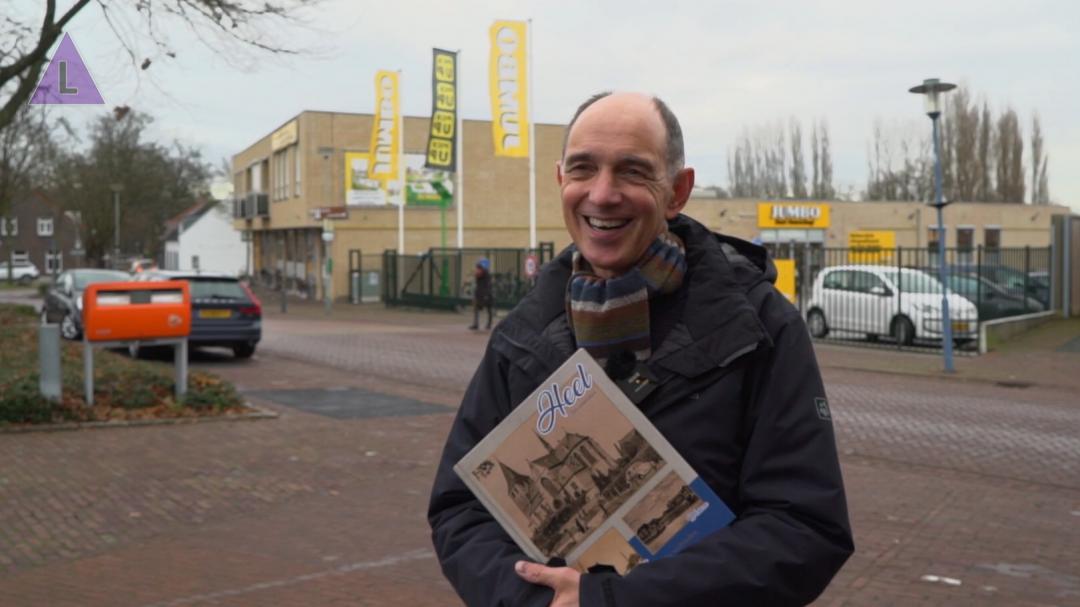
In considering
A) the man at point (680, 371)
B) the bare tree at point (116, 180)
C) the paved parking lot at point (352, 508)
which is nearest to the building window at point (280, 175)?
the bare tree at point (116, 180)

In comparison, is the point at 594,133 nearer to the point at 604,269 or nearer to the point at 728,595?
the point at 604,269

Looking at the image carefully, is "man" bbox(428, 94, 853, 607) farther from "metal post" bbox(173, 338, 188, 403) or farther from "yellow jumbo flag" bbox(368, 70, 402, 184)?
"yellow jumbo flag" bbox(368, 70, 402, 184)

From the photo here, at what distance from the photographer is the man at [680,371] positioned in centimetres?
187

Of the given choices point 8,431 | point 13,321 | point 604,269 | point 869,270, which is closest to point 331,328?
point 13,321

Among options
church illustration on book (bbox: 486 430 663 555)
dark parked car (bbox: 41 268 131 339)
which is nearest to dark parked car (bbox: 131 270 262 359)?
dark parked car (bbox: 41 268 131 339)

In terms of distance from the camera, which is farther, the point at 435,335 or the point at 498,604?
the point at 435,335

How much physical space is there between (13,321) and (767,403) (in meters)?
22.7

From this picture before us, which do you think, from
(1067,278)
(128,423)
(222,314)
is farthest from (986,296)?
(128,423)

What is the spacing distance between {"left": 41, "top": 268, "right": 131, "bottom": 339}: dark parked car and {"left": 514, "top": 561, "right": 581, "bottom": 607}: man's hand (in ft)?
69.8

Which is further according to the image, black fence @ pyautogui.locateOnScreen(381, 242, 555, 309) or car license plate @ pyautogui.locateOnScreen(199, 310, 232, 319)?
black fence @ pyautogui.locateOnScreen(381, 242, 555, 309)

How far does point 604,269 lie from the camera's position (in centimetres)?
210

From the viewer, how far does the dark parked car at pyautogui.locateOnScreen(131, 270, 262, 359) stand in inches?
709

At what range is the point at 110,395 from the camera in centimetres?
1139

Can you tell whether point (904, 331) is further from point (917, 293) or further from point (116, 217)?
point (116, 217)
